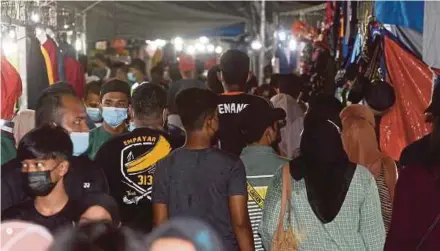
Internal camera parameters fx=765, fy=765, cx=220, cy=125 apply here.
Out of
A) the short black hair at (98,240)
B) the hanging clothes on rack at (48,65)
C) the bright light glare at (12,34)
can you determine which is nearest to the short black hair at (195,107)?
the short black hair at (98,240)

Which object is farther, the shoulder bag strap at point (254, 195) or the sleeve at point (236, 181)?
the shoulder bag strap at point (254, 195)

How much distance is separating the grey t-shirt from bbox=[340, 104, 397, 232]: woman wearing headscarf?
0.98 meters

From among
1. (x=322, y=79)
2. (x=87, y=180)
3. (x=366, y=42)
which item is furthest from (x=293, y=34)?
(x=87, y=180)

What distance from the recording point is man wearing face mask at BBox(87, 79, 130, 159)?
18.6 feet

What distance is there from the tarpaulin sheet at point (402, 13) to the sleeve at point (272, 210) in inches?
119

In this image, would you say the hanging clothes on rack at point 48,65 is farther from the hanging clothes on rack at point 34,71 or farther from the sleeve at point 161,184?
the sleeve at point 161,184

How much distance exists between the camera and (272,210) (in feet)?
13.8

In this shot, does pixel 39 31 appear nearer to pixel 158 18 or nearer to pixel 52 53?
pixel 52 53

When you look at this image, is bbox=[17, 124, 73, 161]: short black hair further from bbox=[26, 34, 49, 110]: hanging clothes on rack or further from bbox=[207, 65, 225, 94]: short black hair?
bbox=[26, 34, 49, 110]: hanging clothes on rack

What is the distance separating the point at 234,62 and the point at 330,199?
9.11 feet

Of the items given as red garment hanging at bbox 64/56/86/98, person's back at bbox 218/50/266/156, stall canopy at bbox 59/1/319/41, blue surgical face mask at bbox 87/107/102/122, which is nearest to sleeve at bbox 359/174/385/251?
person's back at bbox 218/50/266/156

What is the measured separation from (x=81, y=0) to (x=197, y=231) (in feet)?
27.9

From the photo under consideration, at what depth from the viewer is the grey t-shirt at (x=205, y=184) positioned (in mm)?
4395

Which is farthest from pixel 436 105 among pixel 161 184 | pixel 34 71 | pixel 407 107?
pixel 34 71
